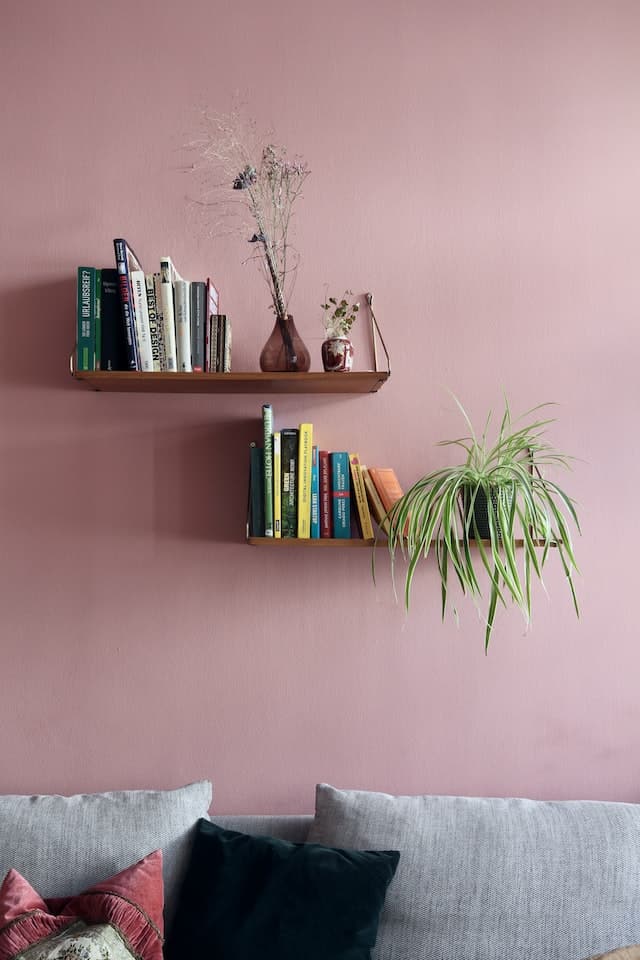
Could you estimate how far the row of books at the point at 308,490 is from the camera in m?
1.85

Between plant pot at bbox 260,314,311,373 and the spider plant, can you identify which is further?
plant pot at bbox 260,314,311,373

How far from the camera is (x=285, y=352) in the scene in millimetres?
1872

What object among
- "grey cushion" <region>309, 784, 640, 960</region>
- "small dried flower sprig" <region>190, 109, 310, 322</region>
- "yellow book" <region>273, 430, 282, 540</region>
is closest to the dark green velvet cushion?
"grey cushion" <region>309, 784, 640, 960</region>

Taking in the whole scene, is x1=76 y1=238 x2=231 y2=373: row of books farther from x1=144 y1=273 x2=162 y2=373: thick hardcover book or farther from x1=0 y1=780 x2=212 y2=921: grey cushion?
x1=0 y1=780 x2=212 y2=921: grey cushion

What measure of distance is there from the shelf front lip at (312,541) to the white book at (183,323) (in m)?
0.42

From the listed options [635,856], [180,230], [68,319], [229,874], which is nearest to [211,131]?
[180,230]

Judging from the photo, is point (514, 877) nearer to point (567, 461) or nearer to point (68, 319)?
point (567, 461)

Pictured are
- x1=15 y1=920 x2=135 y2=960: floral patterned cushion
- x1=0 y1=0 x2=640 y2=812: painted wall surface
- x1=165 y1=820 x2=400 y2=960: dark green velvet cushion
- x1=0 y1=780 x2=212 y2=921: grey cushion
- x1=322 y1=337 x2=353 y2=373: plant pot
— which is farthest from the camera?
x1=0 y1=0 x2=640 y2=812: painted wall surface

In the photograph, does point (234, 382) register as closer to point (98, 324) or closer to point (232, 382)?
point (232, 382)

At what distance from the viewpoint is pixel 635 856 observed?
1.62 metres

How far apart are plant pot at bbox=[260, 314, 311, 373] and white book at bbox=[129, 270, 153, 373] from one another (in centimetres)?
26

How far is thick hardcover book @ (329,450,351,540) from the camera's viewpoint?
187cm

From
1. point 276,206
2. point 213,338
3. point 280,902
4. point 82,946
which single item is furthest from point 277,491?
point 82,946

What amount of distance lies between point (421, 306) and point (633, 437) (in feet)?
2.03
